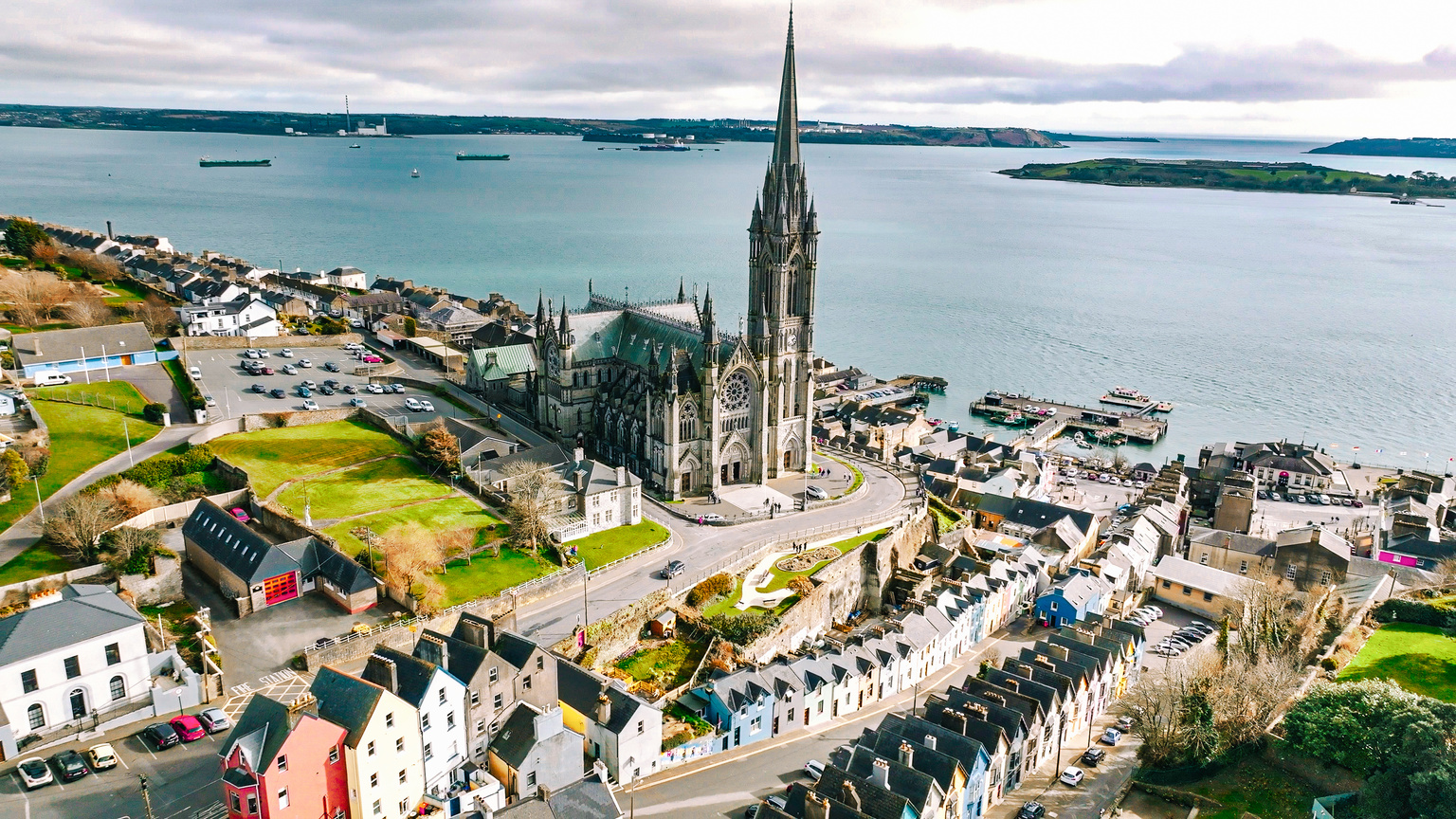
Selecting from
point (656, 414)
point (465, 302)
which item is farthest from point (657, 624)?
point (465, 302)

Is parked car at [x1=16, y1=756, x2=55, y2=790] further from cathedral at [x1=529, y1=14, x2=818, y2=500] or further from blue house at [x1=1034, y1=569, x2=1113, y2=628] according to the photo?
blue house at [x1=1034, y1=569, x2=1113, y2=628]

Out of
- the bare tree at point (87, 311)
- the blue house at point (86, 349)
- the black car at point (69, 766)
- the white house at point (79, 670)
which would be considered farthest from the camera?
the bare tree at point (87, 311)

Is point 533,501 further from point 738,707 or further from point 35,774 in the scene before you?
point 35,774

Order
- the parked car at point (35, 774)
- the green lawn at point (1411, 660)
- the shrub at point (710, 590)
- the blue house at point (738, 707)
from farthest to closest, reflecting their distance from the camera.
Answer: the shrub at point (710, 590)
the green lawn at point (1411, 660)
the blue house at point (738, 707)
the parked car at point (35, 774)

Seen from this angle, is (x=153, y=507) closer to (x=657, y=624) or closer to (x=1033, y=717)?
(x=657, y=624)

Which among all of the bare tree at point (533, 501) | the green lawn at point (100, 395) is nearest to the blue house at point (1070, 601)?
the bare tree at point (533, 501)

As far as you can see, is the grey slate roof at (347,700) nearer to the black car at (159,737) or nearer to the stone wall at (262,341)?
the black car at (159,737)

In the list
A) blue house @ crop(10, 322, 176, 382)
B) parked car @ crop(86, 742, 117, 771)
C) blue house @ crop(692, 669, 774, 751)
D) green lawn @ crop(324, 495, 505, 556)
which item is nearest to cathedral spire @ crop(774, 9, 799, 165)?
green lawn @ crop(324, 495, 505, 556)
